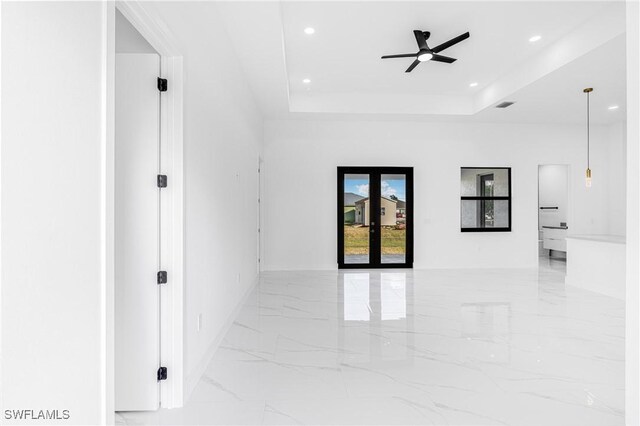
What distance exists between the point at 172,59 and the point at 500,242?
7.29 metres

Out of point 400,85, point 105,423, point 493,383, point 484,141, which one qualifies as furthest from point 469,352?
point 484,141

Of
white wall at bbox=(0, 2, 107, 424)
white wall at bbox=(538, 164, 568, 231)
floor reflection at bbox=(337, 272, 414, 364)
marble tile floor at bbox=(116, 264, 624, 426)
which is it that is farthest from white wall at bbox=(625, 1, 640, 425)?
white wall at bbox=(538, 164, 568, 231)

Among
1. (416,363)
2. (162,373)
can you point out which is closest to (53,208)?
(162,373)

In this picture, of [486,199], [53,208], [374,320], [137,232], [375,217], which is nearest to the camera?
[53,208]

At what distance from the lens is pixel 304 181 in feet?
23.5

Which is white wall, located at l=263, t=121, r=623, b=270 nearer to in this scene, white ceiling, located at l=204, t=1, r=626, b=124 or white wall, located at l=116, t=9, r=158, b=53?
white ceiling, located at l=204, t=1, r=626, b=124

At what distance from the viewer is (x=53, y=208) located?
3.63ft

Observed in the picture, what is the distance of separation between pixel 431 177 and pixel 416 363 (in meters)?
5.19

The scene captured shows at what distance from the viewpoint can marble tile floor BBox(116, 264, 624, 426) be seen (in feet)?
6.93

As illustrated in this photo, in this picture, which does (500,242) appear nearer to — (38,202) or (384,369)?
(384,369)

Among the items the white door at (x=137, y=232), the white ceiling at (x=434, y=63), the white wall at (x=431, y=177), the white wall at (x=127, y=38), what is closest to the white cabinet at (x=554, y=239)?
the white wall at (x=431, y=177)

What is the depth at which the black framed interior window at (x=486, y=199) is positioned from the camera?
7.44 meters

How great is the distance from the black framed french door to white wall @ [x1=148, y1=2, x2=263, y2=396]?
3.16m

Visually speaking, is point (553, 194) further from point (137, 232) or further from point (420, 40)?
point (137, 232)
